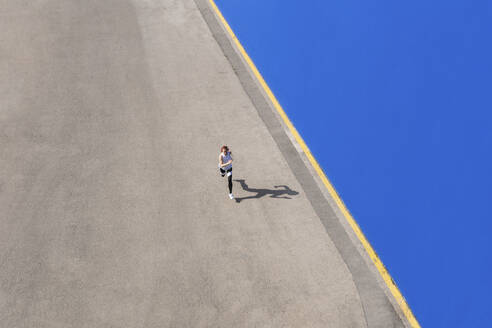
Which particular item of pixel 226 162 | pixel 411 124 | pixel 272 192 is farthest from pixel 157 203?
pixel 411 124

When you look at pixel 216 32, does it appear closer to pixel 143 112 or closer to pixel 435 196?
pixel 143 112

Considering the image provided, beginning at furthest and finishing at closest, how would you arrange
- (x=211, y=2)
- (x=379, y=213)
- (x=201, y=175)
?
(x=211, y=2) < (x=201, y=175) < (x=379, y=213)

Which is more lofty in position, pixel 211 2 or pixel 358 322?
pixel 211 2

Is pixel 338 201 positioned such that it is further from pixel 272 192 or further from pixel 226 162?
pixel 226 162

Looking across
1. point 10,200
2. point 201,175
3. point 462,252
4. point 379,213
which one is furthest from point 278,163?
point 10,200

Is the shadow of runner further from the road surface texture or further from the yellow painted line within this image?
the yellow painted line

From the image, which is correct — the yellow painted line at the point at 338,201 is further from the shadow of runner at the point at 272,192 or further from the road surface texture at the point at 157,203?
the shadow of runner at the point at 272,192
